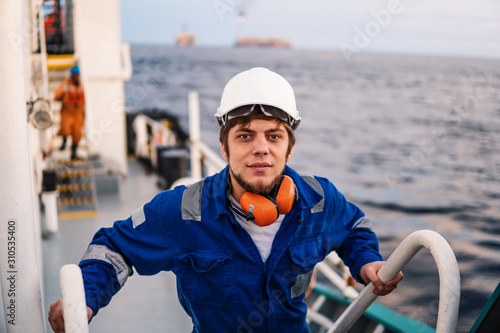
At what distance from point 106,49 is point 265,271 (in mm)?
8411

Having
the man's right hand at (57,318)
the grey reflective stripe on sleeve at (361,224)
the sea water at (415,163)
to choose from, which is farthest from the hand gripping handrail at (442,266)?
the sea water at (415,163)

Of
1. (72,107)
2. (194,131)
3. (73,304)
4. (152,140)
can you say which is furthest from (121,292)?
(152,140)

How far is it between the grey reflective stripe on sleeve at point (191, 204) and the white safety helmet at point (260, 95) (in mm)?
362

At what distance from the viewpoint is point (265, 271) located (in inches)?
86.4

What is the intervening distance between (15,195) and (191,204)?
77 cm

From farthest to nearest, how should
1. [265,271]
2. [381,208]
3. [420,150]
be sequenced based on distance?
[420,150] → [381,208] → [265,271]

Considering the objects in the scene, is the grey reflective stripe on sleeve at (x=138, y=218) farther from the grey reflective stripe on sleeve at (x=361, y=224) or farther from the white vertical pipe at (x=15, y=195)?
the grey reflective stripe on sleeve at (x=361, y=224)

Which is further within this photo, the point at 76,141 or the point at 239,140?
the point at 76,141

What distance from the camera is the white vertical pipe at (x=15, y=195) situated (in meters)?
1.66

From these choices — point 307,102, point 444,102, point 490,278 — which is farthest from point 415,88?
point 490,278

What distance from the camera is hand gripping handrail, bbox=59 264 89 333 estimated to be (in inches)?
60.2

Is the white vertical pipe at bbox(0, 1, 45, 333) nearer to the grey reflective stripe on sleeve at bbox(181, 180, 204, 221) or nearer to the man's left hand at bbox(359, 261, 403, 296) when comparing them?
the grey reflective stripe on sleeve at bbox(181, 180, 204, 221)

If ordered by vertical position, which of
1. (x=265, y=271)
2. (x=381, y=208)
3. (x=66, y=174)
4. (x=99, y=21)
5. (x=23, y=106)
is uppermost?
(x=99, y=21)

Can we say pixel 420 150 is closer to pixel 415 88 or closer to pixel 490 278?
pixel 490 278
